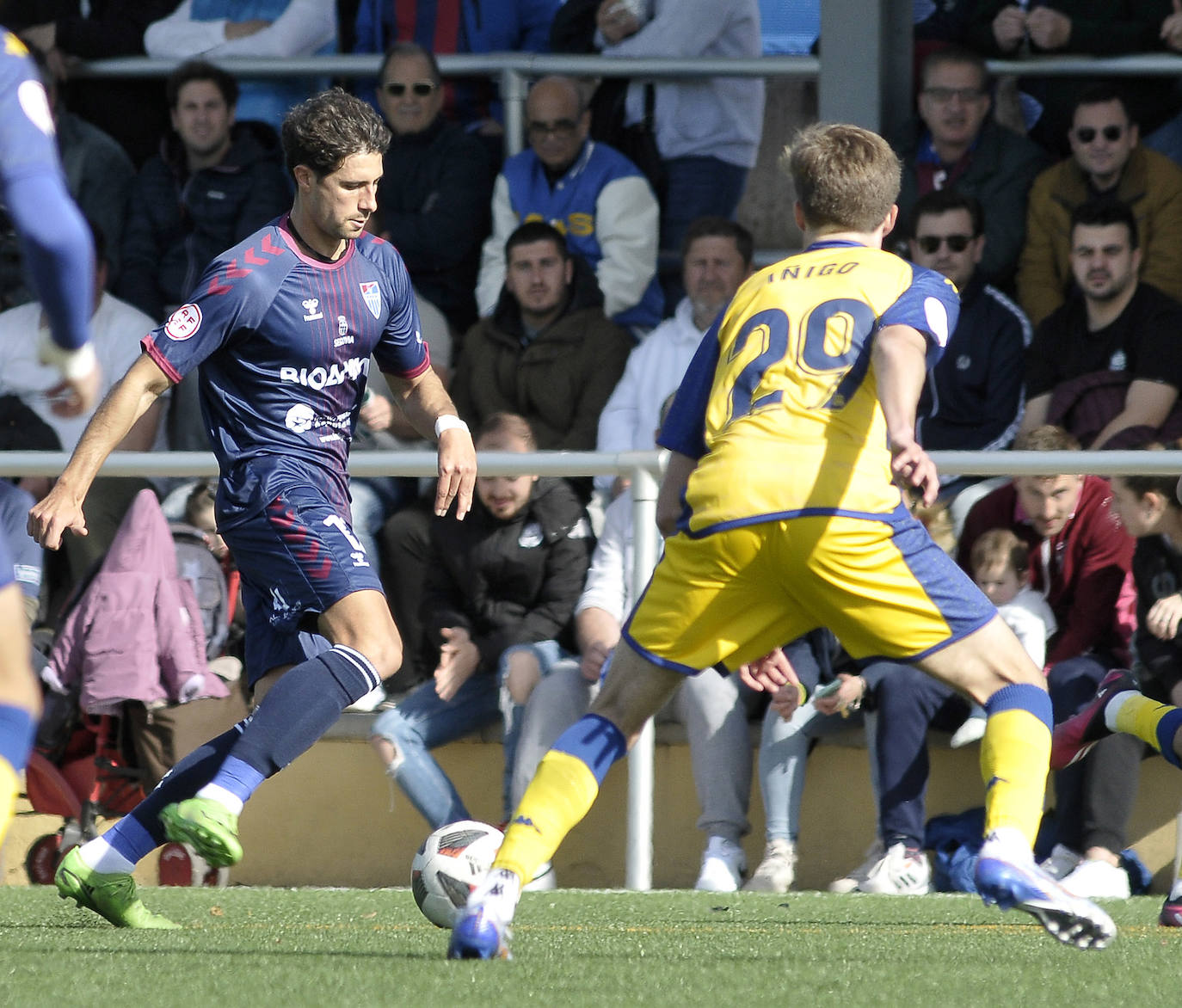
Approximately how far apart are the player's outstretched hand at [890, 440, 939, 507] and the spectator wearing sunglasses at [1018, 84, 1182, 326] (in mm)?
4173

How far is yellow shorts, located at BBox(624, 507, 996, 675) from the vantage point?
11.9 feet

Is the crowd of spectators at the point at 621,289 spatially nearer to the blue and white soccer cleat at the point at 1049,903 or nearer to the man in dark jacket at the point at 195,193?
the man in dark jacket at the point at 195,193

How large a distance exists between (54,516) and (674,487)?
1358 mm

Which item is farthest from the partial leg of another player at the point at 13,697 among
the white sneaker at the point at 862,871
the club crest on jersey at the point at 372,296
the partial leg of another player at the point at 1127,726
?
the white sneaker at the point at 862,871

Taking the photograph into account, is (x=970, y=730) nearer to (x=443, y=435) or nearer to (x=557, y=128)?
(x=443, y=435)

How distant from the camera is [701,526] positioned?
12.2ft

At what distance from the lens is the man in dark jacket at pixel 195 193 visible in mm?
8477

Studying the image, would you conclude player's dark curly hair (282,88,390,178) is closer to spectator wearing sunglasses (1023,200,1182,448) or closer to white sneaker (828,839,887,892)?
white sneaker (828,839,887,892)

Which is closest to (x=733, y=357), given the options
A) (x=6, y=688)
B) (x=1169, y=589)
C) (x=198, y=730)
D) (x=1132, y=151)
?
(x=6, y=688)

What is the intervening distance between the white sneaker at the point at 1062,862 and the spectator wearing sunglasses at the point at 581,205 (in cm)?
332

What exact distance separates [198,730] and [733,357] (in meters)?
3.26

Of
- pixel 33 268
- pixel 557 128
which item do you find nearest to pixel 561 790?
pixel 33 268

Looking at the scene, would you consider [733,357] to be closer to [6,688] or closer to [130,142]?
[6,688]

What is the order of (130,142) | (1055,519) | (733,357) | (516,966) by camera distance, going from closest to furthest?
(516,966) → (733,357) → (1055,519) → (130,142)
